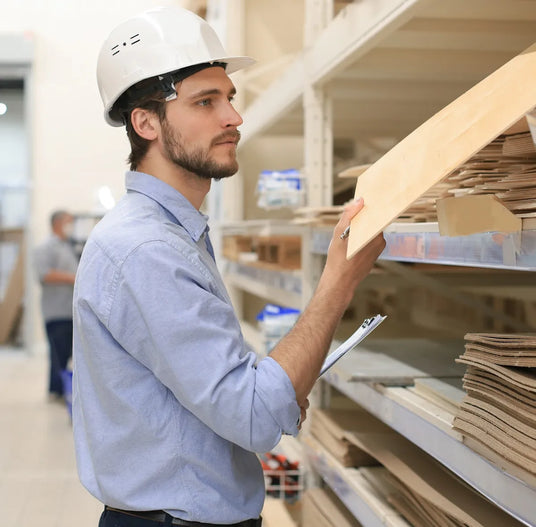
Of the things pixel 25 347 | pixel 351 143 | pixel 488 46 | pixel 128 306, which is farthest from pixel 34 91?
pixel 128 306

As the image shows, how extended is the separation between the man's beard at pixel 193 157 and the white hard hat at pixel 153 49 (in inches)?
5.2

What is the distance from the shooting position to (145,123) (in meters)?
1.82

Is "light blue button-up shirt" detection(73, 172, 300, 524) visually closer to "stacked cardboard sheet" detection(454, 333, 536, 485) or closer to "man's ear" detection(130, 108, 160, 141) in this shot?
"man's ear" detection(130, 108, 160, 141)

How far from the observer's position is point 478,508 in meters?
1.93

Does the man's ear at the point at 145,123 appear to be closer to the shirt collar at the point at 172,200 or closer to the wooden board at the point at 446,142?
the shirt collar at the point at 172,200

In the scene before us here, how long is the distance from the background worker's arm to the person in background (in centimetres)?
607

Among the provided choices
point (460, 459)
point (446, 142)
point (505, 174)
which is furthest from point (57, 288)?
point (446, 142)

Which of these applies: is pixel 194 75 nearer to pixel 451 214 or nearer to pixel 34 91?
pixel 451 214

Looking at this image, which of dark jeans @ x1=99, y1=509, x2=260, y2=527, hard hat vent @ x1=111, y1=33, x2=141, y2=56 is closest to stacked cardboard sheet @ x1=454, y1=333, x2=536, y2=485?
dark jeans @ x1=99, y1=509, x2=260, y2=527

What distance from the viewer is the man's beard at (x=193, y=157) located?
177 centimetres

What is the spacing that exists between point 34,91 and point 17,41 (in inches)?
25.8

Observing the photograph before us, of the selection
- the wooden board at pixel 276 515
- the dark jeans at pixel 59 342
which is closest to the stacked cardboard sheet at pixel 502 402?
the wooden board at pixel 276 515

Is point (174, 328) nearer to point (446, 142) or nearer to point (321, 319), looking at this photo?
point (321, 319)

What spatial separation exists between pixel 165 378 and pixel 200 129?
558 millimetres
